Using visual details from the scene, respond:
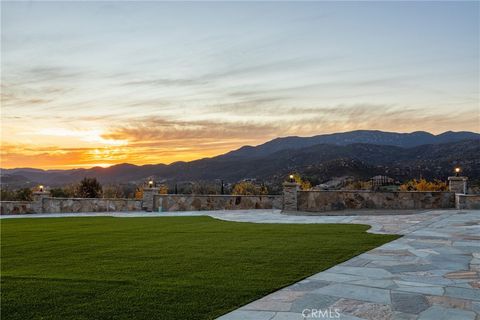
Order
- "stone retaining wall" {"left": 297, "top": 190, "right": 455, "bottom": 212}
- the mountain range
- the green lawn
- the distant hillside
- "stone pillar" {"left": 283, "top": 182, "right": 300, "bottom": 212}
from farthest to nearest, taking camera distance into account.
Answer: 1. the distant hillside
2. the mountain range
3. "stone pillar" {"left": 283, "top": 182, "right": 300, "bottom": 212}
4. "stone retaining wall" {"left": 297, "top": 190, "right": 455, "bottom": 212}
5. the green lawn

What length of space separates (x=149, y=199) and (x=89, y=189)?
9053mm

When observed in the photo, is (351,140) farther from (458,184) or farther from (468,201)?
(468,201)

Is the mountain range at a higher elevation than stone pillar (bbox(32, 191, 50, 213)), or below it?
higher

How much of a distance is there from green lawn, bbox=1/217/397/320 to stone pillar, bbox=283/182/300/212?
621cm

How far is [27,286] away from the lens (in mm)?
4574

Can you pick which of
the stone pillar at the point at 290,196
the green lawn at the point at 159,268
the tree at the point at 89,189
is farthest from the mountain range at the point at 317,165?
the green lawn at the point at 159,268

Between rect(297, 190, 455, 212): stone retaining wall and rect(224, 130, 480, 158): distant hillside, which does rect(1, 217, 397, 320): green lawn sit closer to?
rect(297, 190, 455, 212): stone retaining wall

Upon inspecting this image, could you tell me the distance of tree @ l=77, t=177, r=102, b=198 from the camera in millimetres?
25344

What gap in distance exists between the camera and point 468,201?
1411cm

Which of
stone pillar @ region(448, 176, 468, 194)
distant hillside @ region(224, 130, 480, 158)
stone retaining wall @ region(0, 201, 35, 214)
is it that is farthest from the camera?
distant hillside @ region(224, 130, 480, 158)

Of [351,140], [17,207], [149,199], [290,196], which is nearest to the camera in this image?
[290,196]

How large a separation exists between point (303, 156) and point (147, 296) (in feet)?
185
